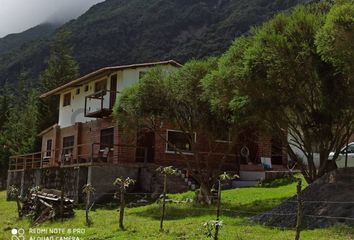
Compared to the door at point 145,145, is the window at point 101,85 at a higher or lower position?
higher

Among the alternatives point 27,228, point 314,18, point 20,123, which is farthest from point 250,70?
point 20,123

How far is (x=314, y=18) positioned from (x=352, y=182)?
559 cm

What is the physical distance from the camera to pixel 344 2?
52.2ft

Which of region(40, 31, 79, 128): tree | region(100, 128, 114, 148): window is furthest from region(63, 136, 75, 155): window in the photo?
region(40, 31, 79, 128): tree

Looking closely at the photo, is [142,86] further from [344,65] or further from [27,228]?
[344,65]

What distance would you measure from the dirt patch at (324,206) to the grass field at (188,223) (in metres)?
0.55

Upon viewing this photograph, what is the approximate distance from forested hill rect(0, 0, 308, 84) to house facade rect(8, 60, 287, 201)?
144ft

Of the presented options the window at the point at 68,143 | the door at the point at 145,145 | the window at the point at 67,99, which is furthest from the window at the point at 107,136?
the window at the point at 67,99

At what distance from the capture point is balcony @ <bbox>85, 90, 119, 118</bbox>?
109 ft

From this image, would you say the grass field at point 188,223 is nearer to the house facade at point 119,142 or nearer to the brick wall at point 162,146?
the house facade at point 119,142

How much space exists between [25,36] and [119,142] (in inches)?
5075

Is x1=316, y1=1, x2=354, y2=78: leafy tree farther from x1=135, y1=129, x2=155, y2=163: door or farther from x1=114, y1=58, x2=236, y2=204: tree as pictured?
x1=135, y1=129, x2=155, y2=163: door

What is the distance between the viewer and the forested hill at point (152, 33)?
8500 cm

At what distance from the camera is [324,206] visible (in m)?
15.4
